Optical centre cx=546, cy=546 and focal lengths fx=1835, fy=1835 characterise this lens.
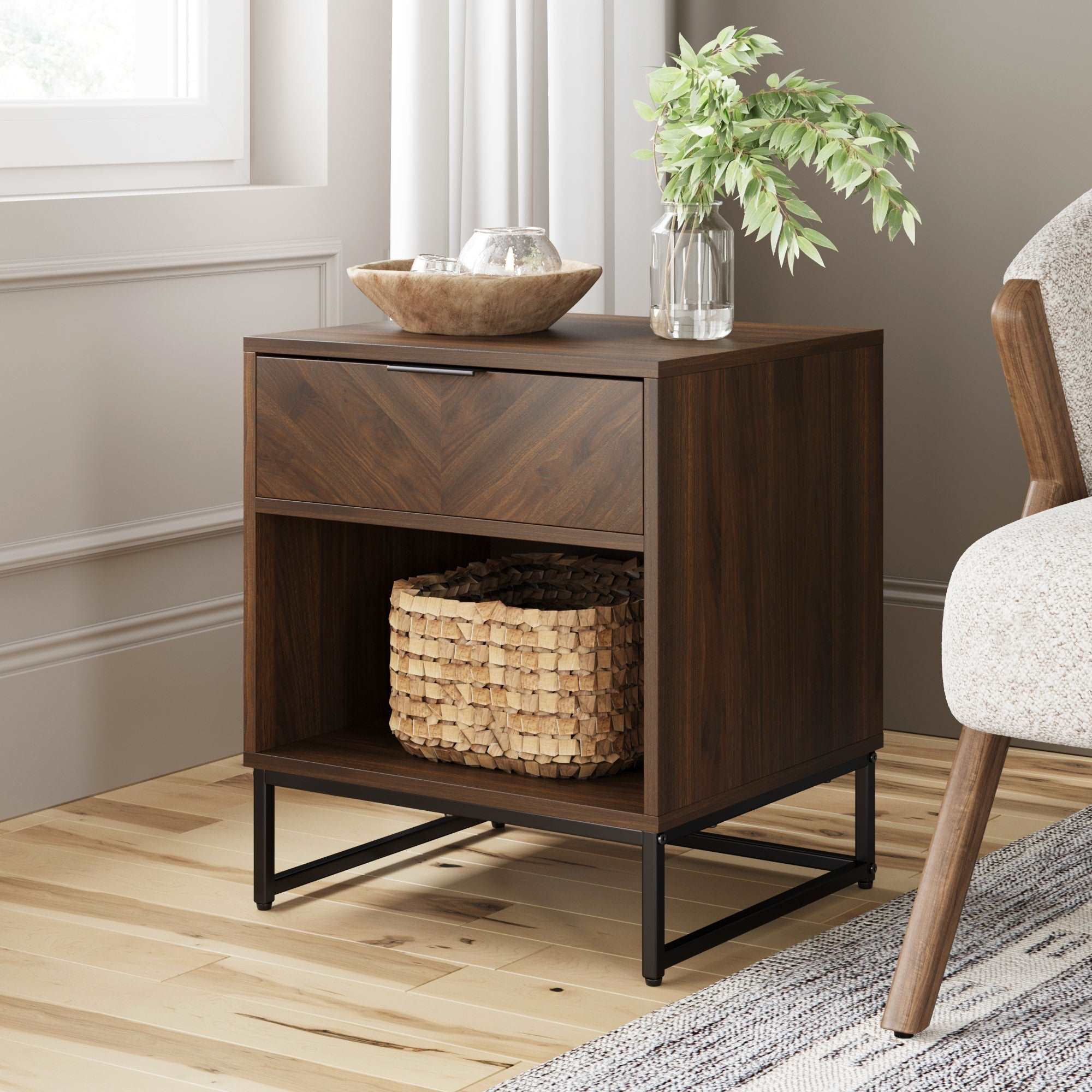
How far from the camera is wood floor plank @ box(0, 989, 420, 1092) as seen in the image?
58.9 inches

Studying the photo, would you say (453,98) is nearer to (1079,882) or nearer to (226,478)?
(226,478)

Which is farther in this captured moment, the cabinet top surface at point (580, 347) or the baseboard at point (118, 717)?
the baseboard at point (118, 717)

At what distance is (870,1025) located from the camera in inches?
62.4

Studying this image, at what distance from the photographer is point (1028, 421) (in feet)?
5.26

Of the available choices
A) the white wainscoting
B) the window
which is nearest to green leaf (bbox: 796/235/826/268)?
the white wainscoting

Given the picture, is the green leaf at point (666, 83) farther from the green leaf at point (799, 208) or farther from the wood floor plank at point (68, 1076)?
the wood floor plank at point (68, 1076)

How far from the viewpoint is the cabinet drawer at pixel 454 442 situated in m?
1.64

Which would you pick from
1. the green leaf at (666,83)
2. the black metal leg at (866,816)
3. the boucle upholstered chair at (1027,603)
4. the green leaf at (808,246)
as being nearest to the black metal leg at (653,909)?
the boucle upholstered chair at (1027,603)

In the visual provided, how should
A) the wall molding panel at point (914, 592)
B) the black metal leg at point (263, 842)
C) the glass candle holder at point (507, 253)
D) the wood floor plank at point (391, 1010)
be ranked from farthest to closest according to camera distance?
the wall molding panel at point (914, 592)
the black metal leg at point (263, 842)
the glass candle holder at point (507, 253)
the wood floor plank at point (391, 1010)

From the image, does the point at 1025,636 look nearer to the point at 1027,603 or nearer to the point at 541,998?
the point at 1027,603

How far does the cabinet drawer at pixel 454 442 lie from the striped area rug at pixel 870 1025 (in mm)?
440

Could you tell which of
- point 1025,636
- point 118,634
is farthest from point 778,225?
point 118,634

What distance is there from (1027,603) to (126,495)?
4.34ft

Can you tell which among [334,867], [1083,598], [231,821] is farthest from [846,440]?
[231,821]
